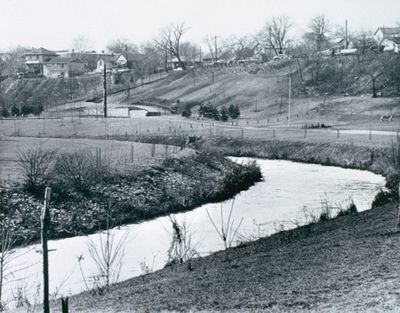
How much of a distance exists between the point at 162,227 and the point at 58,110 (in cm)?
9709

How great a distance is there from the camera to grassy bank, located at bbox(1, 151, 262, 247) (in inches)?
1294

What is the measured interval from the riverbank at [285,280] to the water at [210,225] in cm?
346

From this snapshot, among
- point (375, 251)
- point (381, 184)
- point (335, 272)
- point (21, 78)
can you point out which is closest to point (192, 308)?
point (335, 272)

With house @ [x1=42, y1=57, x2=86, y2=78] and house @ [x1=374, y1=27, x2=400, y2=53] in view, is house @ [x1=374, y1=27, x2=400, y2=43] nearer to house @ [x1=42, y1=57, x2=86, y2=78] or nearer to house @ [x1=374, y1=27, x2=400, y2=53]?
house @ [x1=374, y1=27, x2=400, y2=53]

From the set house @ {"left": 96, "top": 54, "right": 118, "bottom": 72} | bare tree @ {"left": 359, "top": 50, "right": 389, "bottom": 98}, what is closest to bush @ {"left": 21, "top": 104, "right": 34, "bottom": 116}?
house @ {"left": 96, "top": 54, "right": 118, "bottom": 72}

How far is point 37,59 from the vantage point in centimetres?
18625

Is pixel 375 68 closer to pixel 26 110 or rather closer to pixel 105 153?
pixel 26 110

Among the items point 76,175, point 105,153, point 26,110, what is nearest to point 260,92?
point 26,110

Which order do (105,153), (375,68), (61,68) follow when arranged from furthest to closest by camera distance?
(61,68), (375,68), (105,153)

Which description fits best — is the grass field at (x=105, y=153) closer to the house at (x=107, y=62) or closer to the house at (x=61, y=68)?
the house at (x=61, y=68)

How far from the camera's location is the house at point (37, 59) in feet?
591

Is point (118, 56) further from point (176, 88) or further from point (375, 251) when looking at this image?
point (375, 251)

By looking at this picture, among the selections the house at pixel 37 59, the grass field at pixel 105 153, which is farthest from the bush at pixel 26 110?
the house at pixel 37 59

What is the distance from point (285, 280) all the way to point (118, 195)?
2125cm
